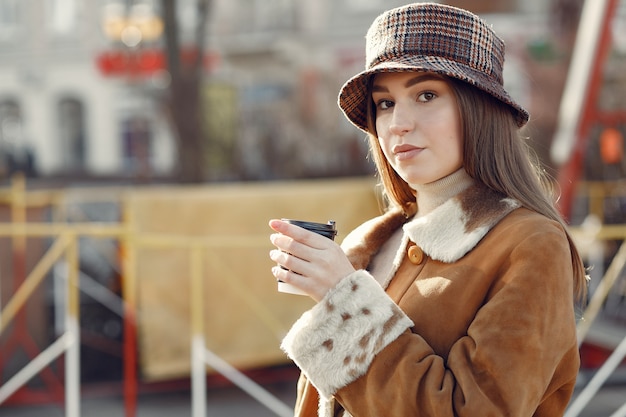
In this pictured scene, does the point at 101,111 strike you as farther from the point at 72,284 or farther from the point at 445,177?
the point at 445,177

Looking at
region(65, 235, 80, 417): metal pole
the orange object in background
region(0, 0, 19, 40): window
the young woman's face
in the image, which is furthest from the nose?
region(0, 0, 19, 40): window

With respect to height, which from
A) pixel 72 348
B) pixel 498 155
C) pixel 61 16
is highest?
pixel 61 16

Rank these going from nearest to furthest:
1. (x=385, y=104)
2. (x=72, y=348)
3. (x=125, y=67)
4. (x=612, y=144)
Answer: (x=385, y=104)
(x=72, y=348)
(x=612, y=144)
(x=125, y=67)

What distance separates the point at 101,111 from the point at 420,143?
26730 millimetres

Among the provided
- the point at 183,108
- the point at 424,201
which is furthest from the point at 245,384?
the point at 183,108

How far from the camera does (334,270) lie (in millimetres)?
1707

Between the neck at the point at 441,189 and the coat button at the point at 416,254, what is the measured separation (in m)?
0.12

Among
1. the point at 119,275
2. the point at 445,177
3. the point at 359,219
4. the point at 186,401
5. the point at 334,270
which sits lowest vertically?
the point at 186,401

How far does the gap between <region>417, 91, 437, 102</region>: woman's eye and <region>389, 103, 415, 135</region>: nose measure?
0.04 metres

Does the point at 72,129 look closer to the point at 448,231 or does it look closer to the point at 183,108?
the point at 183,108

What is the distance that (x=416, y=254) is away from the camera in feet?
6.02

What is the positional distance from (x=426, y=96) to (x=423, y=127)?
0.24ft

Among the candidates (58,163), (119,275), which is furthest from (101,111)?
(119,275)

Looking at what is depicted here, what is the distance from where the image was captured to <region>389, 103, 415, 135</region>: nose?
176cm
